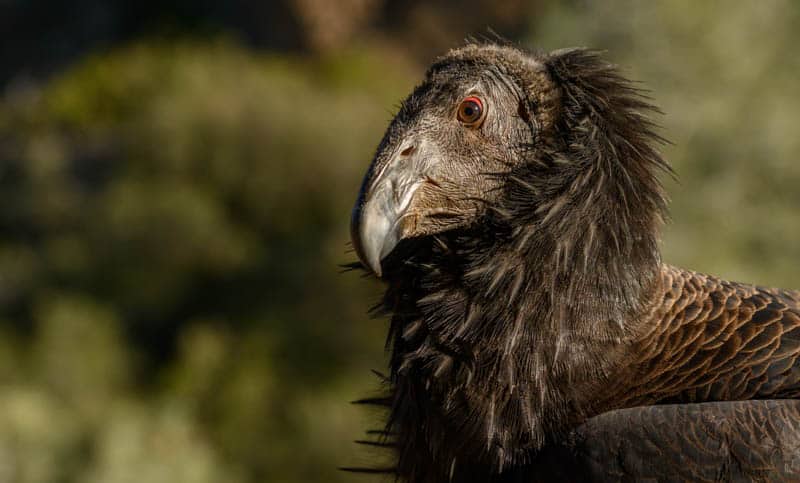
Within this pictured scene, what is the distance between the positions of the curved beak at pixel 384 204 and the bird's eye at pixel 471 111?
25 cm

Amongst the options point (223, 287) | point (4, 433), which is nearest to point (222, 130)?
point (223, 287)

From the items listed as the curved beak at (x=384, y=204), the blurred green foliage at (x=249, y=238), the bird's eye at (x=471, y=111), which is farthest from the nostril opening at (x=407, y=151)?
the blurred green foliage at (x=249, y=238)

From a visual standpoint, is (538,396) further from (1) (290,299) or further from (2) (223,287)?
(2) (223,287)

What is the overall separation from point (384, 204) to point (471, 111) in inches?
21.6

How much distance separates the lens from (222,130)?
19766mm

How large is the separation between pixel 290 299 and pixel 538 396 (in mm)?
14528

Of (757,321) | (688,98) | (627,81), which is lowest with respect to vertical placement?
(757,321)

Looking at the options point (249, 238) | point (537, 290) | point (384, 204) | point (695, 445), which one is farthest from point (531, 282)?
point (249, 238)

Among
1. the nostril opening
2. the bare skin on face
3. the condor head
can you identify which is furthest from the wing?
the nostril opening

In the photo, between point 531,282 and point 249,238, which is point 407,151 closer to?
point 531,282

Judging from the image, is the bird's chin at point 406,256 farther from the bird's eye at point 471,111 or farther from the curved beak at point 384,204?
the bird's eye at point 471,111

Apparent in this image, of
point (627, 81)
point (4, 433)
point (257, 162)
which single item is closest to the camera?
point (627, 81)

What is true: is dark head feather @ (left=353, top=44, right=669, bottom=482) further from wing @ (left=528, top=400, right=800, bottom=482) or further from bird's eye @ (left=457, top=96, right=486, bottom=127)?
wing @ (left=528, top=400, right=800, bottom=482)

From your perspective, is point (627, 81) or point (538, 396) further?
point (627, 81)
